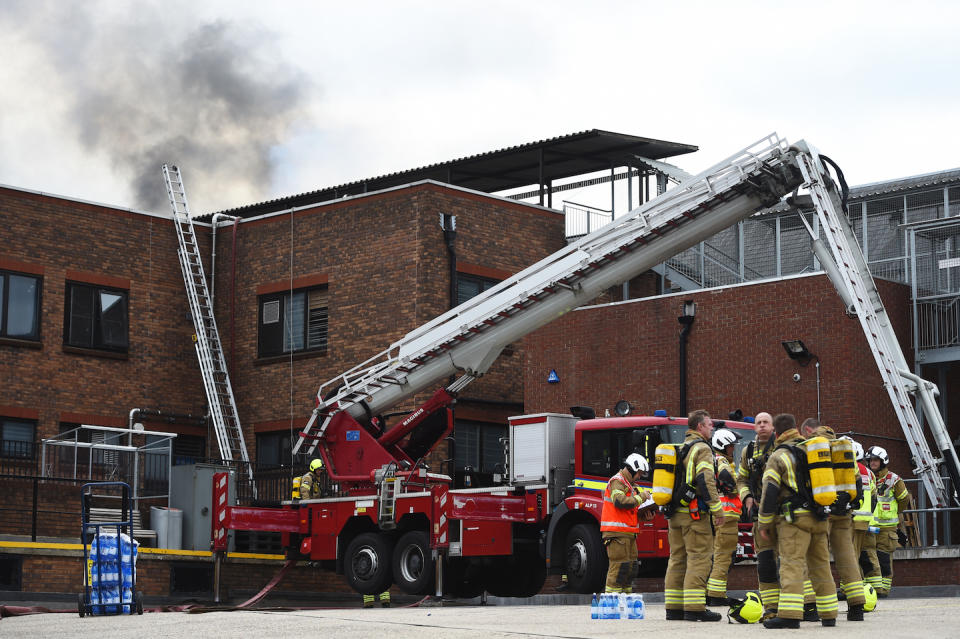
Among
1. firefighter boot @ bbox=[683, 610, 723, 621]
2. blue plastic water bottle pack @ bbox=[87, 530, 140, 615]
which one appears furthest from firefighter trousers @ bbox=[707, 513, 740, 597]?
blue plastic water bottle pack @ bbox=[87, 530, 140, 615]

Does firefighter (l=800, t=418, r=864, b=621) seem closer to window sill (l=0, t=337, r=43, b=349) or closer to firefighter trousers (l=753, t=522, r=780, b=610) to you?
firefighter trousers (l=753, t=522, r=780, b=610)

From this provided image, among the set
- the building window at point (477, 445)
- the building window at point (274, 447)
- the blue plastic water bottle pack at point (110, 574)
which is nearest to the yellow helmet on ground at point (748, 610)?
the blue plastic water bottle pack at point (110, 574)

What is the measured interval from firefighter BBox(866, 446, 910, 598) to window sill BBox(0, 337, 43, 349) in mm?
16434

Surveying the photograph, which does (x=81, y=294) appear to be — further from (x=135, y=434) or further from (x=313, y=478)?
(x=313, y=478)

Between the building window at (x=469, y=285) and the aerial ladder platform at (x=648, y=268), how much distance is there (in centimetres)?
432

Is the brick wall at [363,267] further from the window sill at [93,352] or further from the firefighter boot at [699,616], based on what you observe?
the firefighter boot at [699,616]

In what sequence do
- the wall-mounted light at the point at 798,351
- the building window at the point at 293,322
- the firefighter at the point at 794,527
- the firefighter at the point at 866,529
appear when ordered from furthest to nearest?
the building window at the point at 293,322 < the wall-mounted light at the point at 798,351 < the firefighter at the point at 866,529 < the firefighter at the point at 794,527

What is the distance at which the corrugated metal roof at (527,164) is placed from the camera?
30.2m

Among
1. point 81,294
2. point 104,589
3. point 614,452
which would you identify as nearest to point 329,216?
point 81,294

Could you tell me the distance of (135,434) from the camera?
26.7m

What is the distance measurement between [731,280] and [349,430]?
30.8 feet

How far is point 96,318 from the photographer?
2831 centimetres

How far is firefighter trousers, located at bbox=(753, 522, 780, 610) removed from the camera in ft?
39.5

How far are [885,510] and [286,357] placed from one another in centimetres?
1494
